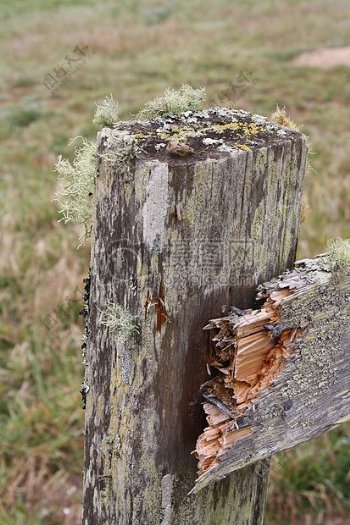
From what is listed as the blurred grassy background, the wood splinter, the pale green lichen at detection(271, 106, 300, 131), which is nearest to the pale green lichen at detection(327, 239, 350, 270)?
the wood splinter

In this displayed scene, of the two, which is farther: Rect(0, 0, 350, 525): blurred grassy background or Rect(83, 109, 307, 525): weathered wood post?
Rect(0, 0, 350, 525): blurred grassy background

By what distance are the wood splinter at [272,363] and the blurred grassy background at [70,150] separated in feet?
3.11

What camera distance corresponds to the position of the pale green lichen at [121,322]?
1.53 metres

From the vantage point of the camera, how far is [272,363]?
5.36ft

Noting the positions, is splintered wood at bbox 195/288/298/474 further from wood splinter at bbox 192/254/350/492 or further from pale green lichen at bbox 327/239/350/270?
pale green lichen at bbox 327/239/350/270

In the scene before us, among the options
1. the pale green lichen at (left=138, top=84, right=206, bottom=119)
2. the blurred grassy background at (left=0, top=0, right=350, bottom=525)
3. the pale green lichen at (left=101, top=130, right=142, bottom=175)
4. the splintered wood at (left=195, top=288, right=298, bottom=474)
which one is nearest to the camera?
the pale green lichen at (left=101, top=130, right=142, bottom=175)

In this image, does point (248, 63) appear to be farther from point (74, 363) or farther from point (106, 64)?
point (74, 363)

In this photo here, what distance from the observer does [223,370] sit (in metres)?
1.61

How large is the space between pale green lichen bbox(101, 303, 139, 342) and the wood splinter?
0.58 feet

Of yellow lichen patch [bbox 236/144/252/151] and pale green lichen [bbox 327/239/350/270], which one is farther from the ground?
yellow lichen patch [bbox 236/144/252/151]

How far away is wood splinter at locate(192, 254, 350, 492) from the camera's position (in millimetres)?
1573

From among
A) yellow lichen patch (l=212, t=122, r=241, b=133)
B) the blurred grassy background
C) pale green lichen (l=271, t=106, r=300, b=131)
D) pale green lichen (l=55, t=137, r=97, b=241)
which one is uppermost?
yellow lichen patch (l=212, t=122, r=241, b=133)

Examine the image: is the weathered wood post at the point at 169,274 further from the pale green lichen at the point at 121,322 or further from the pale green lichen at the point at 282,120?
the pale green lichen at the point at 282,120

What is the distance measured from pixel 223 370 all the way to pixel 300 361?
7.7 inches
